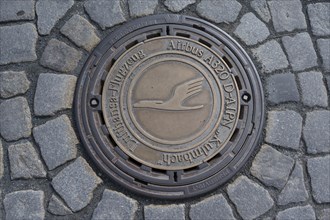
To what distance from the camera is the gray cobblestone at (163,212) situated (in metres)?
2.13

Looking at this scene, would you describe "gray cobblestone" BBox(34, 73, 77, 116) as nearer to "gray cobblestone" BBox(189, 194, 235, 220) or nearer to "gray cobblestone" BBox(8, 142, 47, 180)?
"gray cobblestone" BBox(8, 142, 47, 180)

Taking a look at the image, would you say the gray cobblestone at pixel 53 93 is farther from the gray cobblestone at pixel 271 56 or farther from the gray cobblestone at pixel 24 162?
the gray cobblestone at pixel 271 56

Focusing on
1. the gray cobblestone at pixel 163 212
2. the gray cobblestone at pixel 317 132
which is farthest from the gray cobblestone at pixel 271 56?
the gray cobblestone at pixel 163 212

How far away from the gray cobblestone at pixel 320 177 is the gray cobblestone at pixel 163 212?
0.71 metres

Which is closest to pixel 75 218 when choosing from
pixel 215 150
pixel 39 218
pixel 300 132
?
pixel 39 218

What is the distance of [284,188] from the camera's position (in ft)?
7.21

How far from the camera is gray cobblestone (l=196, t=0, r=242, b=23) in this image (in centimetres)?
243

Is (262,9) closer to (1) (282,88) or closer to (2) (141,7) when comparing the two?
(1) (282,88)

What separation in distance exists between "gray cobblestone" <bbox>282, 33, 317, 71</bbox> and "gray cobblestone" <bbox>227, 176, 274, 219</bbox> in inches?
28.5

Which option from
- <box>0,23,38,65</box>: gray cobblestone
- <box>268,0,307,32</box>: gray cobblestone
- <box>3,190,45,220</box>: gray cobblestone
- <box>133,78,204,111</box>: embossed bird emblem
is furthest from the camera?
<box>268,0,307,32</box>: gray cobblestone

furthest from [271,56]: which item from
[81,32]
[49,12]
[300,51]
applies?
[49,12]

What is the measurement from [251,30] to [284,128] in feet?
1.97

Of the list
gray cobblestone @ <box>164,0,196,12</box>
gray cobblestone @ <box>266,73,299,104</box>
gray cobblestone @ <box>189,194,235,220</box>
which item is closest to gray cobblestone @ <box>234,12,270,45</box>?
gray cobblestone @ <box>266,73,299,104</box>

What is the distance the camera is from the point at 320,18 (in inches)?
97.0
